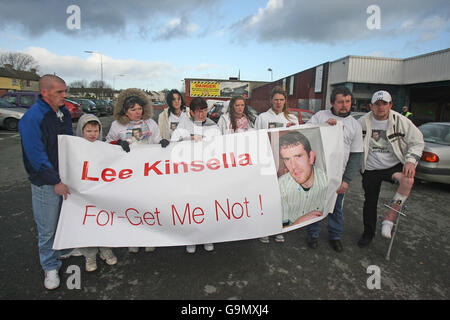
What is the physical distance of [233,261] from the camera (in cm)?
291

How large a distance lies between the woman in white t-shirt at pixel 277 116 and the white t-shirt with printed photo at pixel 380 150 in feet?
3.14

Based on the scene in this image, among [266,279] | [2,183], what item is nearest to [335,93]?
[266,279]

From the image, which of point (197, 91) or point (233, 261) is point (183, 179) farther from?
point (197, 91)

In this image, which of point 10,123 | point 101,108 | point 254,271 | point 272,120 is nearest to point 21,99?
point 10,123

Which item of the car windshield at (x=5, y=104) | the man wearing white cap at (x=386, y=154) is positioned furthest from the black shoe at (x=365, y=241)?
the car windshield at (x=5, y=104)

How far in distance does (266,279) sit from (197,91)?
3590 centimetres

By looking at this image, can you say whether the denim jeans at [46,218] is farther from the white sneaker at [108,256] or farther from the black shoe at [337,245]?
the black shoe at [337,245]

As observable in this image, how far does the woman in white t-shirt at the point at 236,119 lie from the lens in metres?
3.61

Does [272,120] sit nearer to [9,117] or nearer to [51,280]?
[51,280]

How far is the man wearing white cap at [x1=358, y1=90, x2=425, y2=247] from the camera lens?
9.80 feet

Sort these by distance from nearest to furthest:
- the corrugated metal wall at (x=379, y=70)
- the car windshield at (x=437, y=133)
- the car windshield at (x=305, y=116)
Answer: the car windshield at (x=437, y=133) < the car windshield at (x=305, y=116) < the corrugated metal wall at (x=379, y=70)

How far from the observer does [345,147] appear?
3109 millimetres

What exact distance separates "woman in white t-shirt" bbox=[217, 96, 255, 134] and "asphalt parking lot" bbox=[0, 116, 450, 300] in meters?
1.52

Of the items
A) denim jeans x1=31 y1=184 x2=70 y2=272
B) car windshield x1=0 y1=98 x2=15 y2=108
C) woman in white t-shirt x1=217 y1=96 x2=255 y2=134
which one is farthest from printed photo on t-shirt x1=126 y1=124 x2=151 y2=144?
car windshield x1=0 y1=98 x2=15 y2=108
